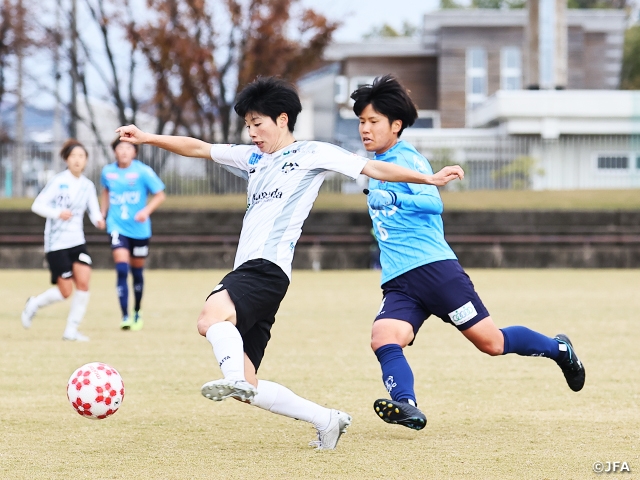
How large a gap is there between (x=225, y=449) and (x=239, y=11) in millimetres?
23640

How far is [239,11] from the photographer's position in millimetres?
27875

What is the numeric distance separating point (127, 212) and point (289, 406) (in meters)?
6.51

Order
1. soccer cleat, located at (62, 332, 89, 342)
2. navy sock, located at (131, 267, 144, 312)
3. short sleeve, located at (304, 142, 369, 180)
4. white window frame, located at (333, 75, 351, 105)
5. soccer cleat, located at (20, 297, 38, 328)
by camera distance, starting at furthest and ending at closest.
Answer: white window frame, located at (333, 75, 351, 105)
navy sock, located at (131, 267, 144, 312)
soccer cleat, located at (20, 297, 38, 328)
soccer cleat, located at (62, 332, 89, 342)
short sleeve, located at (304, 142, 369, 180)

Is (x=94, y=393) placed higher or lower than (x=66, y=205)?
lower

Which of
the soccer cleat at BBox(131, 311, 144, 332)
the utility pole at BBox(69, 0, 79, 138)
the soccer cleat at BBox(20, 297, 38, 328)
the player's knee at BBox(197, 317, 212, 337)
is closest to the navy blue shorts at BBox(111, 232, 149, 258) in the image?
the soccer cleat at BBox(131, 311, 144, 332)

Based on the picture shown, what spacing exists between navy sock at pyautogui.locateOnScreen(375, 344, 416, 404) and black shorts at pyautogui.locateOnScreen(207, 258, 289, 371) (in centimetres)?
62

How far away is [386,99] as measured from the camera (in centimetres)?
564

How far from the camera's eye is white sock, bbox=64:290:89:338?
10320 mm

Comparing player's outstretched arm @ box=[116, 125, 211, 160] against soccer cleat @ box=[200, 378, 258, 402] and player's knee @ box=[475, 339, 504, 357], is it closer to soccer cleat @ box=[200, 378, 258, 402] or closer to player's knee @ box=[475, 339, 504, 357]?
soccer cleat @ box=[200, 378, 258, 402]

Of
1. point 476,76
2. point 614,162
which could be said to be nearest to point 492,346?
point 614,162

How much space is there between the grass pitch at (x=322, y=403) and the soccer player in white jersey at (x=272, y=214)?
0.96 ft

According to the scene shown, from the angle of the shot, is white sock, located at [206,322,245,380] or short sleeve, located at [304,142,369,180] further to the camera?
short sleeve, located at [304,142,369,180]

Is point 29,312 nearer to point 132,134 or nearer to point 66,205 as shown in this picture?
point 66,205

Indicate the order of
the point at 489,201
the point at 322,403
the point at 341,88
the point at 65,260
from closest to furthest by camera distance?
the point at 322,403 → the point at 65,260 → the point at 489,201 → the point at 341,88
